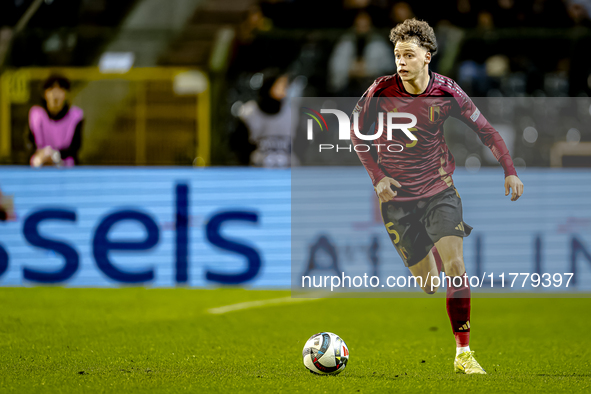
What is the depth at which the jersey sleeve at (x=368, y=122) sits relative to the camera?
5090 mm

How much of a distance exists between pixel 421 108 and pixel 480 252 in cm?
278

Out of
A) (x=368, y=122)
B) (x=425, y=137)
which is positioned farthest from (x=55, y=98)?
(x=425, y=137)

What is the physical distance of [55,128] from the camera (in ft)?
27.6

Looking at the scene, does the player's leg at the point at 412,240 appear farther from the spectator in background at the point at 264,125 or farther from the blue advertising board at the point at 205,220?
the spectator in background at the point at 264,125

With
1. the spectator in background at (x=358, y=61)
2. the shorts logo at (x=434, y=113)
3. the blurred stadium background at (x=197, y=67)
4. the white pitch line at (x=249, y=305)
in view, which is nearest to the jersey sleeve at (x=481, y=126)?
the shorts logo at (x=434, y=113)

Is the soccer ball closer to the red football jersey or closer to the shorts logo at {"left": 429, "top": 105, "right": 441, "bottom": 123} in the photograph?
the red football jersey

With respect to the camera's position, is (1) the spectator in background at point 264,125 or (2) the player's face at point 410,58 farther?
(1) the spectator in background at point 264,125

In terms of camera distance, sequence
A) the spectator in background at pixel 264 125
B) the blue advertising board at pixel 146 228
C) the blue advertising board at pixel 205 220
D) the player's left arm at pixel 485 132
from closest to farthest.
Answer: the player's left arm at pixel 485 132 < the blue advertising board at pixel 205 220 < the blue advertising board at pixel 146 228 < the spectator in background at pixel 264 125

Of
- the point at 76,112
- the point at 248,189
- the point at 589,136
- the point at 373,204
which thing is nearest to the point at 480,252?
the point at 373,204

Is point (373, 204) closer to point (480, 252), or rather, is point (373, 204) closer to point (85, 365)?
point (480, 252)

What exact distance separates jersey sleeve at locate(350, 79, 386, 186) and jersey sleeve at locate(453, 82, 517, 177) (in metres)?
0.55

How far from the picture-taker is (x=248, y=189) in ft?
27.8

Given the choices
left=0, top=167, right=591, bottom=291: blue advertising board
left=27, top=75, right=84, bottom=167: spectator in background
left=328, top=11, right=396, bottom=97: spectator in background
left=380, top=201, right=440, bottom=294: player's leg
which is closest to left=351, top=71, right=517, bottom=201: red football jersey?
left=380, top=201, right=440, bottom=294: player's leg

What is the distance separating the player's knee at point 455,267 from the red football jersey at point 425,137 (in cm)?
A: 47
